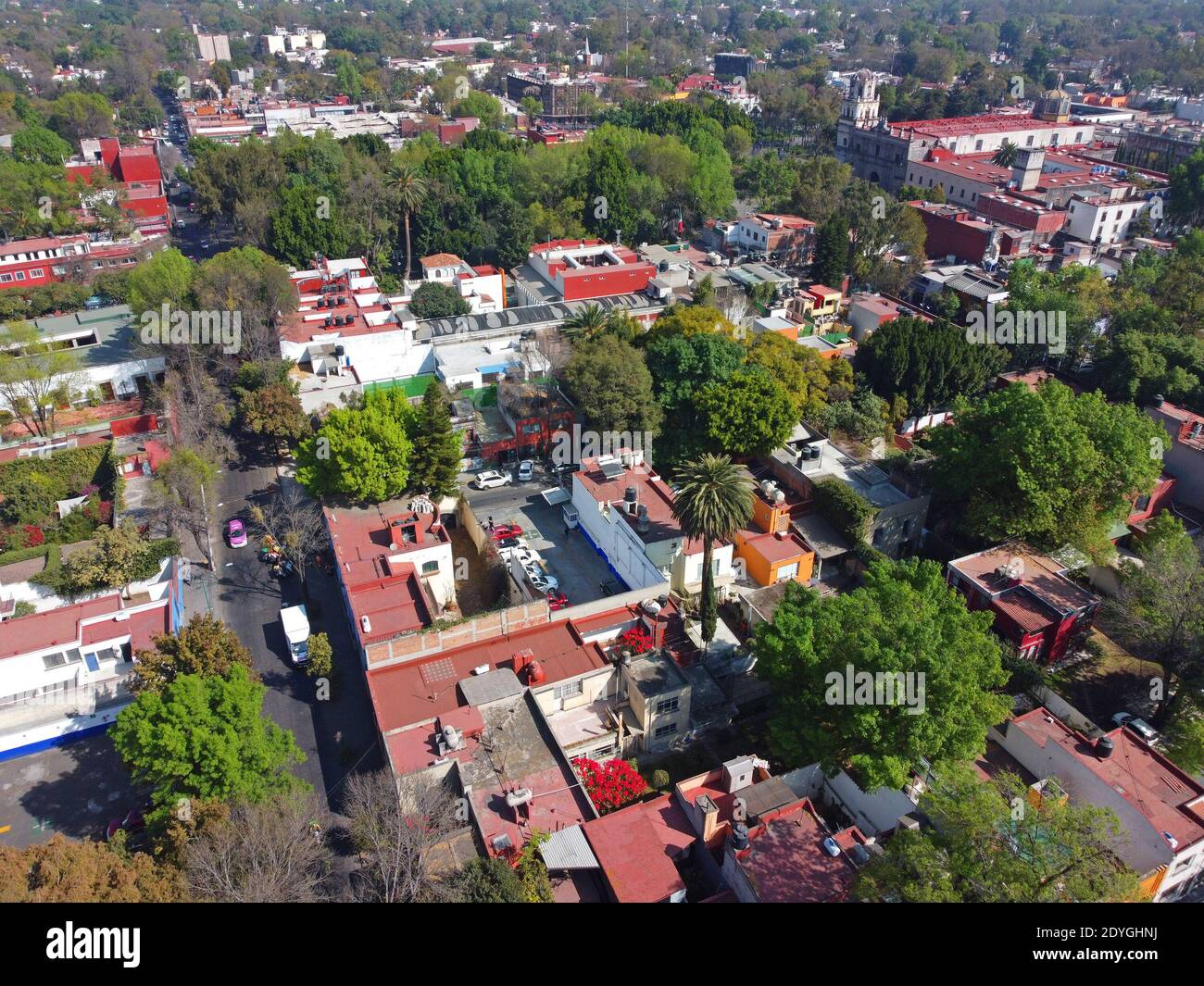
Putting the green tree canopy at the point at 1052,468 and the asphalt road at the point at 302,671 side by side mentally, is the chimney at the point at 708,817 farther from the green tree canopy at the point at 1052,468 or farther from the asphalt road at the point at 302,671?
the green tree canopy at the point at 1052,468

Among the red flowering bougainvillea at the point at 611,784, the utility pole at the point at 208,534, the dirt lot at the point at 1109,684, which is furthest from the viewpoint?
the utility pole at the point at 208,534

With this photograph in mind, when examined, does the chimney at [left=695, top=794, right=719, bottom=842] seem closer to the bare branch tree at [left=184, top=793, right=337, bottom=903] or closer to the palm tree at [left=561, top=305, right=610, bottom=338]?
the bare branch tree at [left=184, top=793, right=337, bottom=903]

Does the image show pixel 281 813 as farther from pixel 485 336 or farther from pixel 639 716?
pixel 485 336

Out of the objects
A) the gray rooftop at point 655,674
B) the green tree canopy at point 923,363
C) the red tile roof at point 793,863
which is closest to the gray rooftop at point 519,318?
the green tree canopy at point 923,363

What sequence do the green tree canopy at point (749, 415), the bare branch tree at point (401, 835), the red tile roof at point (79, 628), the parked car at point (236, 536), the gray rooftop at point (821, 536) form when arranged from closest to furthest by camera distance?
the bare branch tree at point (401, 835) < the red tile roof at point (79, 628) < the gray rooftop at point (821, 536) < the parked car at point (236, 536) < the green tree canopy at point (749, 415)

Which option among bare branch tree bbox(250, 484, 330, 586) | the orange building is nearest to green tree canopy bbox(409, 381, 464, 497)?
bare branch tree bbox(250, 484, 330, 586)
